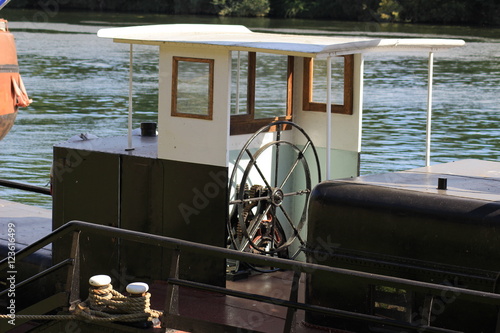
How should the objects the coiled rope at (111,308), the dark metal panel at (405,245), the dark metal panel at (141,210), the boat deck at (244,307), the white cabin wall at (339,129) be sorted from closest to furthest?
the dark metal panel at (405,245)
the coiled rope at (111,308)
the boat deck at (244,307)
the dark metal panel at (141,210)
the white cabin wall at (339,129)

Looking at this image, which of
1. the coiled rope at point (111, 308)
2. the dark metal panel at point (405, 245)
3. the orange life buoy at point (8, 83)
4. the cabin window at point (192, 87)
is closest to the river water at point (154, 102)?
the orange life buoy at point (8, 83)

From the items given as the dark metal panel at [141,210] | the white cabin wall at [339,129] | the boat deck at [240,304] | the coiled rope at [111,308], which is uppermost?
the white cabin wall at [339,129]

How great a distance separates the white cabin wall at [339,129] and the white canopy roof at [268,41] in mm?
636

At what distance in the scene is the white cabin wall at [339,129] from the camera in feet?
23.5

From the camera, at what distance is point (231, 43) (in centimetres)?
609

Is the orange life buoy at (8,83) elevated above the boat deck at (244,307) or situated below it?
above

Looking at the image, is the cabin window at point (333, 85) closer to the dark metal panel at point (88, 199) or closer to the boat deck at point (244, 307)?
the boat deck at point (244, 307)

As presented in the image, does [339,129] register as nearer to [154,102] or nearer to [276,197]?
[276,197]

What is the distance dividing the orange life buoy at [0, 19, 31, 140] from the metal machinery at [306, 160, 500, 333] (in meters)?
3.49

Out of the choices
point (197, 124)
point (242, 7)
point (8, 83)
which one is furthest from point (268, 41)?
point (242, 7)

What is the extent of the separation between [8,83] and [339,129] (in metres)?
2.89

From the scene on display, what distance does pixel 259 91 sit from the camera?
709 centimetres

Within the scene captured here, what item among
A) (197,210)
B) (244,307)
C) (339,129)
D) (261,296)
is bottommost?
(244,307)

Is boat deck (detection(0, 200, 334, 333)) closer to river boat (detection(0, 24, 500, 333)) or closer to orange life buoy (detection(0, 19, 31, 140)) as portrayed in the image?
river boat (detection(0, 24, 500, 333))
